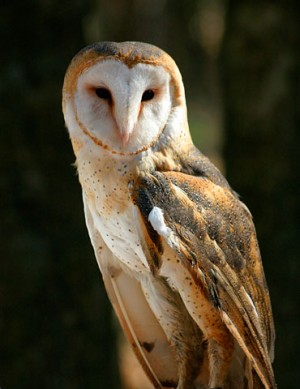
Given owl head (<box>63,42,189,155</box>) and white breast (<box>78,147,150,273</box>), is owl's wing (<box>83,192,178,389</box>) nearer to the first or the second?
white breast (<box>78,147,150,273</box>)

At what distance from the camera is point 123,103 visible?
3.29m

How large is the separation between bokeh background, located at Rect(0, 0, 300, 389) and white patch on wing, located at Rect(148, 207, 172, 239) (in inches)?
102

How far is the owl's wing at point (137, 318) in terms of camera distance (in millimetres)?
3920

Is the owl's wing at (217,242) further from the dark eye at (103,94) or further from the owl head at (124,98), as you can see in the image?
the dark eye at (103,94)

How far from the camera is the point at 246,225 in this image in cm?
385

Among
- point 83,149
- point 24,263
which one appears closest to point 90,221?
point 83,149

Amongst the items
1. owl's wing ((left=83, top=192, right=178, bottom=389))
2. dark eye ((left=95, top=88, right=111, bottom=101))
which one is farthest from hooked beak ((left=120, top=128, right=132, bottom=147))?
owl's wing ((left=83, top=192, right=178, bottom=389))

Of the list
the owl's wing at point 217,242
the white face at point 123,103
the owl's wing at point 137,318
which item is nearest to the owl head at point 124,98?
the white face at point 123,103

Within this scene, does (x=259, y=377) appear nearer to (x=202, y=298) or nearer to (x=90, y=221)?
(x=202, y=298)

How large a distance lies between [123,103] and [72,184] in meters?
2.78

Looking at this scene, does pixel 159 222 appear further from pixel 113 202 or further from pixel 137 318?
pixel 137 318

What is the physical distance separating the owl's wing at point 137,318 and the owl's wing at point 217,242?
0.42m

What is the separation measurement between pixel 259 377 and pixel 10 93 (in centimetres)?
291

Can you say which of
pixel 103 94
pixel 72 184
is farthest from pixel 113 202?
pixel 72 184
